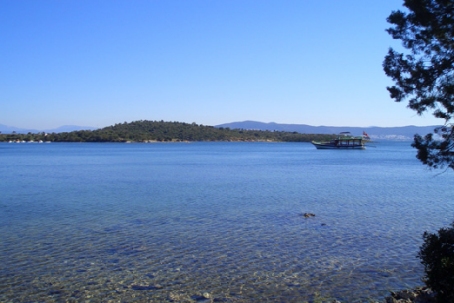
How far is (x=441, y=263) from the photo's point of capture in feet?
25.5

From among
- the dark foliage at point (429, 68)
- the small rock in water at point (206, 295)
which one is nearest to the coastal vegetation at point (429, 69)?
the dark foliage at point (429, 68)

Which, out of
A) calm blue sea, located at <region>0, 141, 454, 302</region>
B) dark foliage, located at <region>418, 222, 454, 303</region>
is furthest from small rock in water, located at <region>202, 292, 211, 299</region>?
dark foliage, located at <region>418, 222, 454, 303</region>

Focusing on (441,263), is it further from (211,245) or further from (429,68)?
(211,245)

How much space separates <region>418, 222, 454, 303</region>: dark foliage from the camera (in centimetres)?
766

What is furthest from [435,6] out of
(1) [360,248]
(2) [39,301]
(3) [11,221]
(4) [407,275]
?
(3) [11,221]

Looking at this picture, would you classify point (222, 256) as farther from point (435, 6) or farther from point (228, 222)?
point (435, 6)

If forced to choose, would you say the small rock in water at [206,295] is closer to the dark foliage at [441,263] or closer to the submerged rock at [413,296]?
the submerged rock at [413,296]

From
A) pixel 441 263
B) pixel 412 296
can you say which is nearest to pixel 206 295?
pixel 412 296

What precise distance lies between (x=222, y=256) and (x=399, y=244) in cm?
642

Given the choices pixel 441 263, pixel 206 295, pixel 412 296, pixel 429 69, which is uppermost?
pixel 429 69

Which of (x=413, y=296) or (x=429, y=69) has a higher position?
(x=429, y=69)

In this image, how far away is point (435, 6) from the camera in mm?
9688

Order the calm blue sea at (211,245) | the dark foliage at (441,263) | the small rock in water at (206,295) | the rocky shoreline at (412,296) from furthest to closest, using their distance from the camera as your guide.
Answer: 1. the calm blue sea at (211,245)
2. the small rock in water at (206,295)
3. the rocky shoreline at (412,296)
4. the dark foliage at (441,263)

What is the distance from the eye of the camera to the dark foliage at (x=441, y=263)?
7.66 meters
